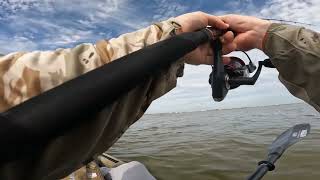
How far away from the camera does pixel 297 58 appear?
7.79ft

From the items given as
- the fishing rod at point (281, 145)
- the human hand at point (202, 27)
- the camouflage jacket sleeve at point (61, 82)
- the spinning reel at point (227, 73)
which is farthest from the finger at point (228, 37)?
the fishing rod at point (281, 145)

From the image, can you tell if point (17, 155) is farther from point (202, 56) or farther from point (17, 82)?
point (202, 56)

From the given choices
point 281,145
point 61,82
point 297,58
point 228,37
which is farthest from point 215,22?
point 281,145

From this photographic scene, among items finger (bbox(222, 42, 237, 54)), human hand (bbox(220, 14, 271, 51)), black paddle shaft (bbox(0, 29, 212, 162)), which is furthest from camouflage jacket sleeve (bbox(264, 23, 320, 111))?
black paddle shaft (bbox(0, 29, 212, 162))

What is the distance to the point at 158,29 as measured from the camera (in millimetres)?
1733

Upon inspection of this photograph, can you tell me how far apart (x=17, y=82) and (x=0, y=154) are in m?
0.48

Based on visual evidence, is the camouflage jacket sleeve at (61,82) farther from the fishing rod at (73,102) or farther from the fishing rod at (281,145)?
the fishing rod at (281,145)

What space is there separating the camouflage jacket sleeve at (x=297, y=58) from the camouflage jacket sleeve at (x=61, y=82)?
1.18 meters

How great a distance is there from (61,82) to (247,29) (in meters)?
1.85

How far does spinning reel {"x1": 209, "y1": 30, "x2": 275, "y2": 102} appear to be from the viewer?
234 cm

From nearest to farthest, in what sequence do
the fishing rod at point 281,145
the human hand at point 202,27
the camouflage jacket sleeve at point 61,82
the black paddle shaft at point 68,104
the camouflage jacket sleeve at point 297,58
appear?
the black paddle shaft at point 68,104 → the camouflage jacket sleeve at point 61,82 → the human hand at point 202,27 → the camouflage jacket sleeve at point 297,58 → the fishing rod at point 281,145

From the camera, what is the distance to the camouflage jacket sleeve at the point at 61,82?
3.60 feet

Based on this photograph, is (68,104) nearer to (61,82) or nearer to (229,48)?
(61,82)

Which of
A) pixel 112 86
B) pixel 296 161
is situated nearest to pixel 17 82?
pixel 112 86
